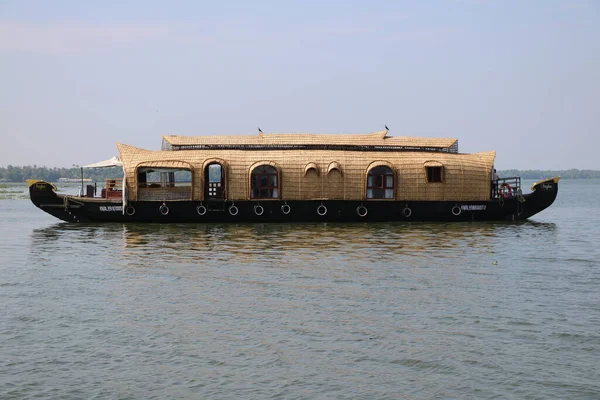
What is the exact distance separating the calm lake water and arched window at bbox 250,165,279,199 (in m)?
8.05

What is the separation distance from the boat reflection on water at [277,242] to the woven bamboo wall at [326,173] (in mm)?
1428

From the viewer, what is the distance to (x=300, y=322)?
45.2ft

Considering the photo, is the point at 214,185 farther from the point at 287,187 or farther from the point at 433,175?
the point at 433,175

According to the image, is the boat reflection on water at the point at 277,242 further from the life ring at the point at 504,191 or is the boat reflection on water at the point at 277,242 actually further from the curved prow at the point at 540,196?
the life ring at the point at 504,191

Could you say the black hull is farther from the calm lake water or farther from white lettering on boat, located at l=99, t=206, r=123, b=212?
the calm lake water

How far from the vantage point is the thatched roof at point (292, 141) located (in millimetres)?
34375

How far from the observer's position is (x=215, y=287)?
17.3 metres

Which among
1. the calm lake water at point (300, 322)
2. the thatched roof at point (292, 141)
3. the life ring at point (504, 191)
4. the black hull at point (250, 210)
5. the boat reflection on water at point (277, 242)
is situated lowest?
the calm lake water at point (300, 322)

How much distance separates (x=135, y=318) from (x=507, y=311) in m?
7.15

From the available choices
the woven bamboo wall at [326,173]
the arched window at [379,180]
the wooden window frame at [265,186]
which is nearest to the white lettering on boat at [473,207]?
the woven bamboo wall at [326,173]

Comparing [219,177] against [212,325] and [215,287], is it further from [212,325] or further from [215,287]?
[212,325]

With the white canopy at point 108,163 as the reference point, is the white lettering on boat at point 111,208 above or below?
below

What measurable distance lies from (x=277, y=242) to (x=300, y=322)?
1265 cm

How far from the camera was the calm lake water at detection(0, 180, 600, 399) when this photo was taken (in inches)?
412
